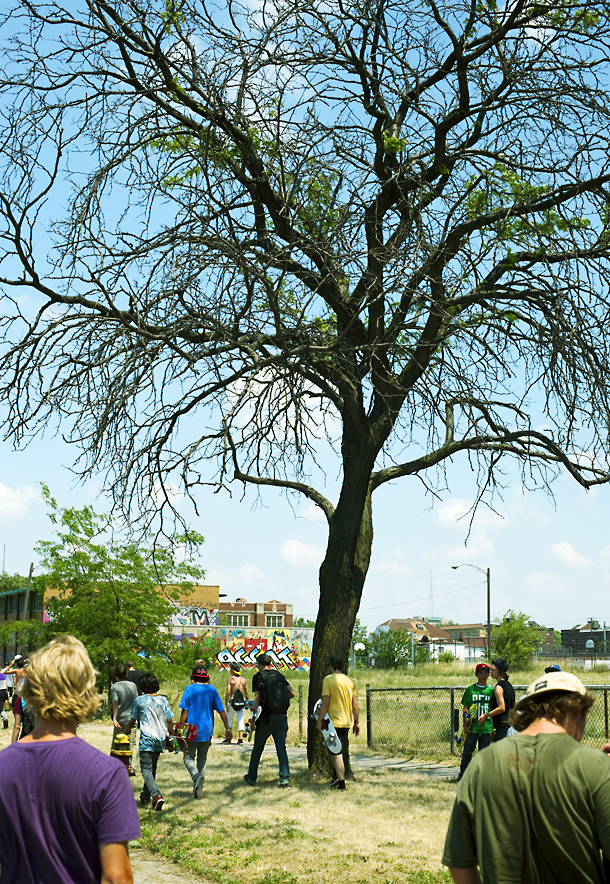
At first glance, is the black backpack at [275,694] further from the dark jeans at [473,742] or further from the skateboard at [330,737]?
the dark jeans at [473,742]

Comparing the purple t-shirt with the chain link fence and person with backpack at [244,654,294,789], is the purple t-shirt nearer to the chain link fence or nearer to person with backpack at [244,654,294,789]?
person with backpack at [244,654,294,789]

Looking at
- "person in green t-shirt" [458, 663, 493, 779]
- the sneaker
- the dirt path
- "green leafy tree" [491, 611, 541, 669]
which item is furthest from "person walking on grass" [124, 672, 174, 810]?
"green leafy tree" [491, 611, 541, 669]

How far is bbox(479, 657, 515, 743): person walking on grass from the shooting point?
37.9 feet

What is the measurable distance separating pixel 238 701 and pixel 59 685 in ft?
58.1

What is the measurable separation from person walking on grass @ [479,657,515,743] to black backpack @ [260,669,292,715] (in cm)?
265

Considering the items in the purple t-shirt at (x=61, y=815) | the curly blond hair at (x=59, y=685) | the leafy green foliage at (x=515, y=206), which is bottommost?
→ the purple t-shirt at (x=61, y=815)

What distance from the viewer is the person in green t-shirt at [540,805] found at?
2865 millimetres

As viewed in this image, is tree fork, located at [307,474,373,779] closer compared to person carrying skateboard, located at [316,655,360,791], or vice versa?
person carrying skateboard, located at [316,655,360,791]

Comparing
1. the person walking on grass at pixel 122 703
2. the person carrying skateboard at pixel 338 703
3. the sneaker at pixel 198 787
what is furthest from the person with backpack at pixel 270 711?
the person walking on grass at pixel 122 703

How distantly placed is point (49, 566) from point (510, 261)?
2039cm

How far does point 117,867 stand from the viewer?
9.43 ft

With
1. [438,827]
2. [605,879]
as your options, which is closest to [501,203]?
[438,827]

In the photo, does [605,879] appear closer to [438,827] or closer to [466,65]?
[438,827]

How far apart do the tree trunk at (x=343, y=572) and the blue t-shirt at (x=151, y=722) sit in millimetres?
2542
